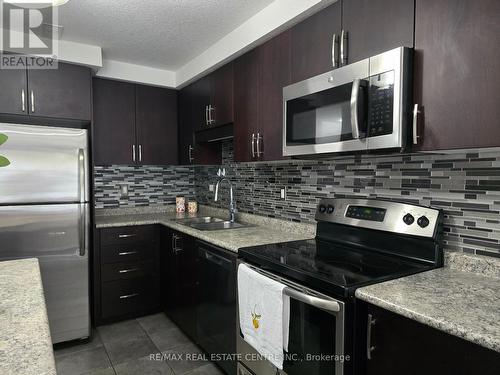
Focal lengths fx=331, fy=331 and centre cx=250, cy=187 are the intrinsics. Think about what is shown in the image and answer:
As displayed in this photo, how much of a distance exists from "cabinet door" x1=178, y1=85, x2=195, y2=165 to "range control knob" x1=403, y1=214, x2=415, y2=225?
211cm

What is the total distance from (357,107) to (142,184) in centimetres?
264

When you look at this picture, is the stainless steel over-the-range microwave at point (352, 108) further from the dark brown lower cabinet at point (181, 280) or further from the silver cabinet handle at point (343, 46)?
the dark brown lower cabinet at point (181, 280)

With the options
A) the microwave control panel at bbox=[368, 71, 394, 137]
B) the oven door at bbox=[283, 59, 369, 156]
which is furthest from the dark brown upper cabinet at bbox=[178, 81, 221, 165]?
the microwave control panel at bbox=[368, 71, 394, 137]

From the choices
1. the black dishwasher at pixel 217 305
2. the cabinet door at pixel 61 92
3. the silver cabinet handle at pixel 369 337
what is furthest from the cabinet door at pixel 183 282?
the silver cabinet handle at pixel 369 337

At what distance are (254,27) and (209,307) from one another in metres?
1.85

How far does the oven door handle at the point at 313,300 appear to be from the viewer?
1.19 metres

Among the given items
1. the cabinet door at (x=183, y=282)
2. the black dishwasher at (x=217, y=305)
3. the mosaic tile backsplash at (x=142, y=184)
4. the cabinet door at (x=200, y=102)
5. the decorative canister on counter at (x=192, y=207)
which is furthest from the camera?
the decorative canister on counter at (x=192, y=207)

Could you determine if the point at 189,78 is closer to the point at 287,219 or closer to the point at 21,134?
the point at 21,134

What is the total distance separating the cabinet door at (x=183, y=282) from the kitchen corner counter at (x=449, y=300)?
1.44 m

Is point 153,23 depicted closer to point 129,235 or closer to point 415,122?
point 129,235

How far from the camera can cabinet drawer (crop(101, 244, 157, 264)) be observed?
9.05 feet

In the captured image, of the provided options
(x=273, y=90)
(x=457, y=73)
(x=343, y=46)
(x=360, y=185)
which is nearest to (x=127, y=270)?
(x=273, y=90)

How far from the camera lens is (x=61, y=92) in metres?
2.58

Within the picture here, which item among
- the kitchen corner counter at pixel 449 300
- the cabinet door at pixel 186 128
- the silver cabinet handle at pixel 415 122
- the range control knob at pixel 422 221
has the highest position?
the cabinet door at pixel 186 128
